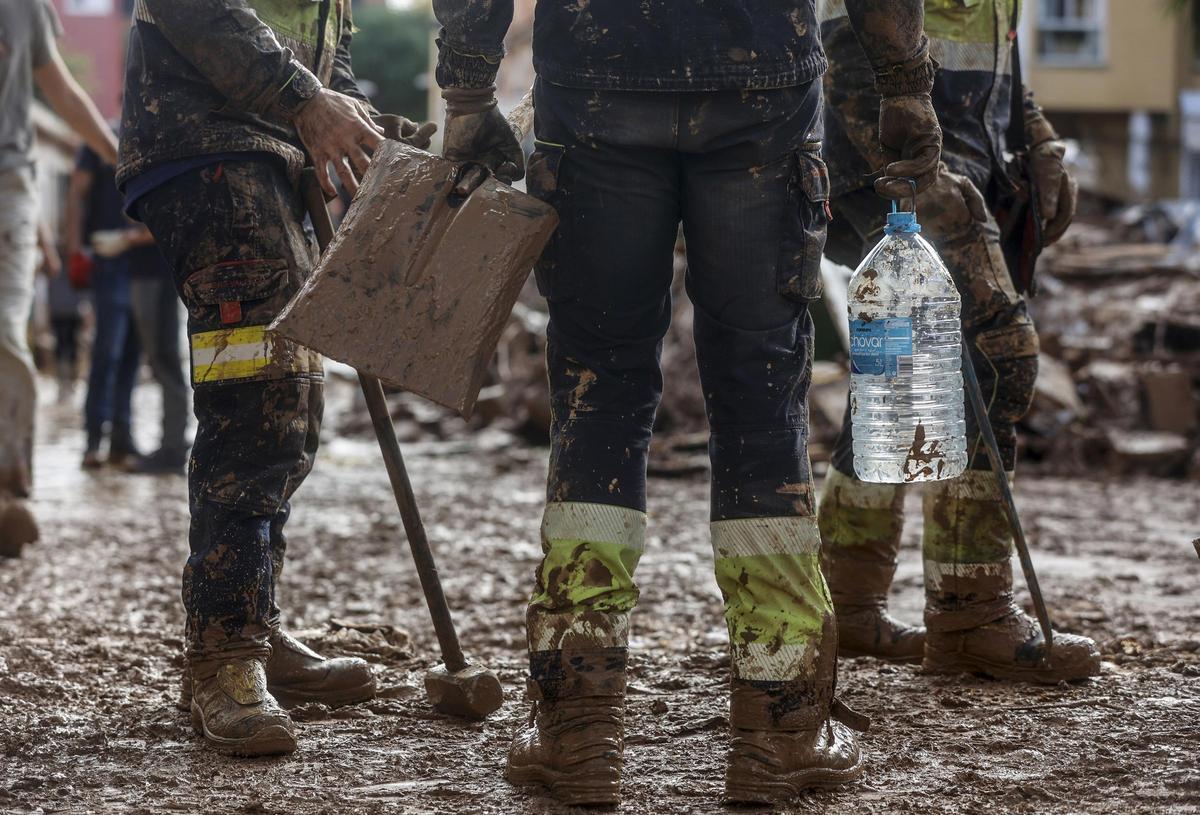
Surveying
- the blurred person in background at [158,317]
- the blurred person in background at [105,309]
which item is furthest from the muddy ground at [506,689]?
the blurred person in background at [105,309]

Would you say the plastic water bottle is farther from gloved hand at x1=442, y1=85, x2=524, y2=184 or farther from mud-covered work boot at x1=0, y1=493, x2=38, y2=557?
mud-covered work boot at x1=0, y1=493, x2=38, y2=557

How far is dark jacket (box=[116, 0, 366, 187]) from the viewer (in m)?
3.50

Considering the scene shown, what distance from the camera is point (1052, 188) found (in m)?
4.42

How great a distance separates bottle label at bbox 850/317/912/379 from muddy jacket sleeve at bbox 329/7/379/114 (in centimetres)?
155

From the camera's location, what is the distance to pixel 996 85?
4.23m

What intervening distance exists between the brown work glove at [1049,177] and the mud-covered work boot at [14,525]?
14.5 feet

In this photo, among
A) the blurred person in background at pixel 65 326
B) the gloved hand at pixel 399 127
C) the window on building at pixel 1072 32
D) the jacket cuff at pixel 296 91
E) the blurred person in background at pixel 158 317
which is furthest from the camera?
the window on building at pixel 1072 32

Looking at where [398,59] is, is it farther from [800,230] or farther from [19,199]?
[800,230]

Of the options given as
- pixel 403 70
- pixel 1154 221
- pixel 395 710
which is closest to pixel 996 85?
pixel 395 710

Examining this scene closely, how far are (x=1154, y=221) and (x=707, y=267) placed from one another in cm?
1831

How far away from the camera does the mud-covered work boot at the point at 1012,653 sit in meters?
4.02

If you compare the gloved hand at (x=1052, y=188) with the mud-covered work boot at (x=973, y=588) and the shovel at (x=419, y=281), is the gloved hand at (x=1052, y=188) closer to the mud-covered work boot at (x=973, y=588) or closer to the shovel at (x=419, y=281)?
the mud-covered work boot at (x=973, y=588)

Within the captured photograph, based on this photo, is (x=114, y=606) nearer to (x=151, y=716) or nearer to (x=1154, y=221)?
(x=151, y=716)

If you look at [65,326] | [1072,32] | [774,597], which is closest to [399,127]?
[774,597]
